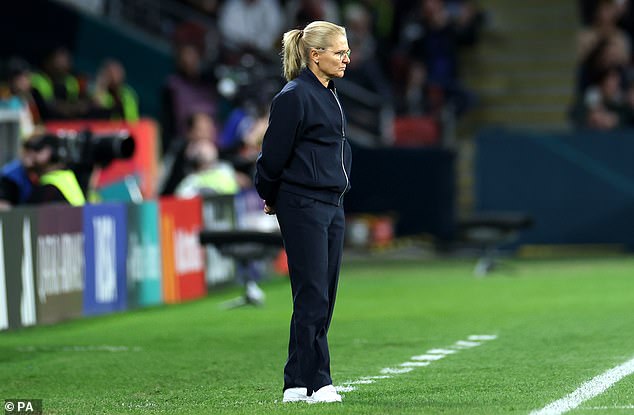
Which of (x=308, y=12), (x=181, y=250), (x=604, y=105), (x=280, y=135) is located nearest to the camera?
(x=280, y=135)

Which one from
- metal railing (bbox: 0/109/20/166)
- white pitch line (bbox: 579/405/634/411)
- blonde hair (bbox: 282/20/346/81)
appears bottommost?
white pitch line (bbox: 579/405/634/411)

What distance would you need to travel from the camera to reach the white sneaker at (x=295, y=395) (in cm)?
840

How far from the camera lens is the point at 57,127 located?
1947 cm

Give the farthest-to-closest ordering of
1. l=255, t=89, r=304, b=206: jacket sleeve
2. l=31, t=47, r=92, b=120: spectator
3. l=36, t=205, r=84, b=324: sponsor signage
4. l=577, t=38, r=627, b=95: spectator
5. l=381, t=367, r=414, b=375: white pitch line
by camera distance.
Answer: l=577, t=38, r=627, b=95: spectator → l=31, t=47, r=92, b=120: spectator → l=36, t=205, r=84, b=324: sponsor signage → l=381, t=367, r=414, b=375: white pitch line → l=255, t=89, r=304, b=206: jacket sleeve

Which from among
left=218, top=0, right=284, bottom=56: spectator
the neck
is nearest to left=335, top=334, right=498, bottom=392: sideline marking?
the neck

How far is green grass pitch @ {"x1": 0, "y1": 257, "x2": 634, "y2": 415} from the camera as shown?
8641mm

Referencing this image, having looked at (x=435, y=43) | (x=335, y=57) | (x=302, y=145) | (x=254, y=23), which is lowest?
(x=302, y=145)

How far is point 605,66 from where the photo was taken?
2519cm

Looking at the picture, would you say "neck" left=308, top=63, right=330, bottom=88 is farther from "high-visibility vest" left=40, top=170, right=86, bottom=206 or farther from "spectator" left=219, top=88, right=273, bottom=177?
"spectator" left=219, top=88, right=273, bottom=177

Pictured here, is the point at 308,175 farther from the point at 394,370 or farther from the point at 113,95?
the point at 113,95

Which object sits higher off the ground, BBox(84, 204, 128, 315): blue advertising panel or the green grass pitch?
BBox(84, 204, 128, 315): blue advertising panel

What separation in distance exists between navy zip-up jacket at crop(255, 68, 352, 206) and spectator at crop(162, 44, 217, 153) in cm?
1313

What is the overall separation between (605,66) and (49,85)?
934 centimetres

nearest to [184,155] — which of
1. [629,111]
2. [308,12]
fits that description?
[308,12]
